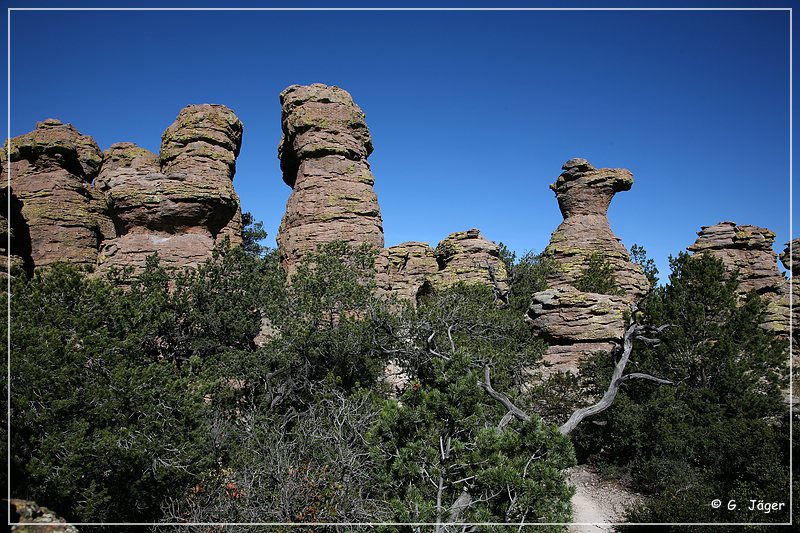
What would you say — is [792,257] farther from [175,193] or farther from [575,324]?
[175,193]

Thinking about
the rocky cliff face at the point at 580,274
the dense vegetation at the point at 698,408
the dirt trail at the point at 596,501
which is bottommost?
the dirt trail at the point at 596,501

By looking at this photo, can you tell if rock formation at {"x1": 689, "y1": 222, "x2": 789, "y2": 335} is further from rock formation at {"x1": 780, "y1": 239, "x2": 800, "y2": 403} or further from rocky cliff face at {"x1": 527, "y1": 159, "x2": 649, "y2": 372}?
rocky cliff face at {"x1": 527, "y1": 159, "x2": 649, "y2": 372}

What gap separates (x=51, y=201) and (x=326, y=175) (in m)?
13.4

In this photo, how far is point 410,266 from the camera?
3391cm

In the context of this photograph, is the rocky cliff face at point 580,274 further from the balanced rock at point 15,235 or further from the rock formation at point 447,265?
the balanced rock at point 15,235

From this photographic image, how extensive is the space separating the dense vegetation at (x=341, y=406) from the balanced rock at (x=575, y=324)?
263cm

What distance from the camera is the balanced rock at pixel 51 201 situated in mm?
23234

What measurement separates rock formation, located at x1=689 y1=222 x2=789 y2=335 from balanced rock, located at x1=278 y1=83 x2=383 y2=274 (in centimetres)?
2166

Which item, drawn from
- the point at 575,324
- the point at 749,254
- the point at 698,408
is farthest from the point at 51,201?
the point at 749,254

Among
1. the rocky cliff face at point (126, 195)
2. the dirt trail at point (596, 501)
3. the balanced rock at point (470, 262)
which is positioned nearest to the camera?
the dirt trail at point (596, 501)

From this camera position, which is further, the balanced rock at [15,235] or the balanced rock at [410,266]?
the balanced rock at [410,266]

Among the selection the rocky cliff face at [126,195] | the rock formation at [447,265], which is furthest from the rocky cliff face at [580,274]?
the rocky cliff face at [126,195]

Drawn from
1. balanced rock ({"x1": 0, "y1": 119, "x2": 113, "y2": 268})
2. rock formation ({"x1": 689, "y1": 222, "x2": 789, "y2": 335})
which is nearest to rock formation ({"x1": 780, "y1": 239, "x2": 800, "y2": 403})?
rock formation ({"x1": 689, "y1": 222, "x2": 789, "y2": 335})

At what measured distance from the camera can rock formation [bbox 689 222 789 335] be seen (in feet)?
100
